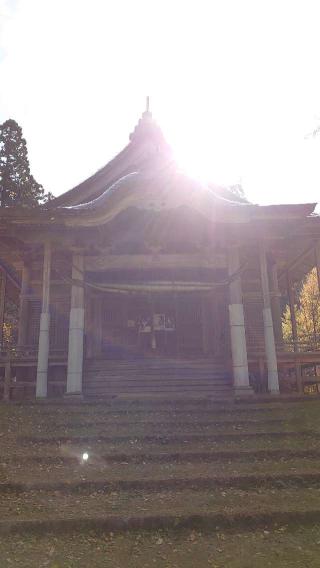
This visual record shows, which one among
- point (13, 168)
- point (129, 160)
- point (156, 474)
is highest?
point (13, 168)

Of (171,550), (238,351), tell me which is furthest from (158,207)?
(171,550)

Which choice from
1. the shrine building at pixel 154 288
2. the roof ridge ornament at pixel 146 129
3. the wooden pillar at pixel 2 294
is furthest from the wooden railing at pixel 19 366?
the roof ridge ornament at pixel 146 129

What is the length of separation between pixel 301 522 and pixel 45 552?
2.59m

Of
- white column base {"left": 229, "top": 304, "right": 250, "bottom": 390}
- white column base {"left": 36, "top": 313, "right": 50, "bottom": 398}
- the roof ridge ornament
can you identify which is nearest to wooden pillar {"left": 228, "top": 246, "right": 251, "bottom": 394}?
white column base {"left": 229, "top": 304, "right": 250, "bottom": 390}

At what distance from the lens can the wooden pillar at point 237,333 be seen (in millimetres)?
10008

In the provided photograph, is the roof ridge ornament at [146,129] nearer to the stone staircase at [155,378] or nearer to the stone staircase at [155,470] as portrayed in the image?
the stone staircase at [155,378]

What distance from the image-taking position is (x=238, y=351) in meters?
10.2

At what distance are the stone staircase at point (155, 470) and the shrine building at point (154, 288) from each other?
216 centimetres

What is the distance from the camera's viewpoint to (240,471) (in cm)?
550

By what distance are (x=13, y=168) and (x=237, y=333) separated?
23901 millimetres

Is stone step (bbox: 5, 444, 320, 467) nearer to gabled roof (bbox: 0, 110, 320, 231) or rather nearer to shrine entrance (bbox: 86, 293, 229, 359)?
gabled roof (bbox: 0, 110, 320, 231)

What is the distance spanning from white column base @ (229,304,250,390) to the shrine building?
2cm

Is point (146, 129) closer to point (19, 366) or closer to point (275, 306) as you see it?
point (275, 306)

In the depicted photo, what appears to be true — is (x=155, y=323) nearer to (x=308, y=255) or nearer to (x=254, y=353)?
(x=254, y=353)
